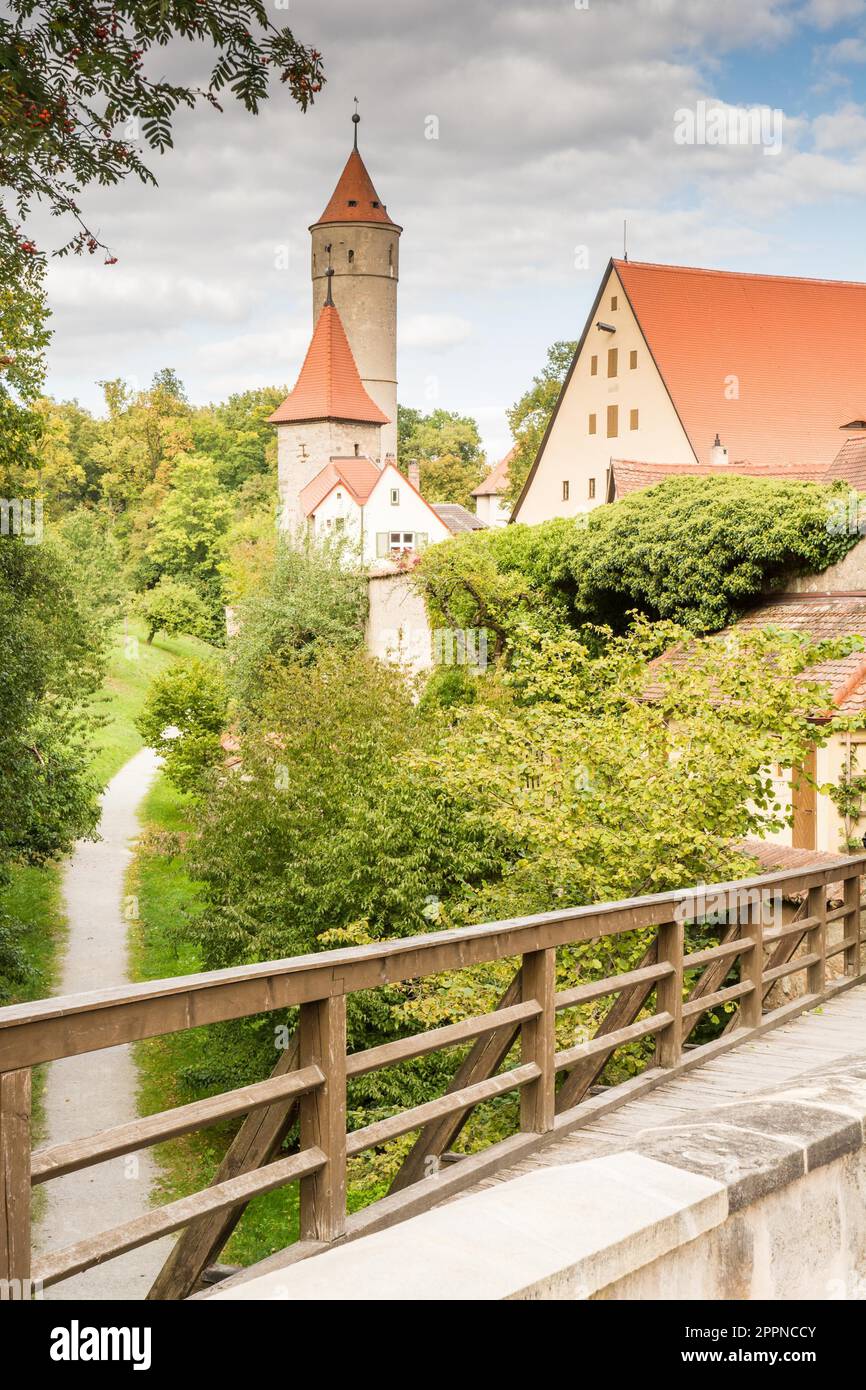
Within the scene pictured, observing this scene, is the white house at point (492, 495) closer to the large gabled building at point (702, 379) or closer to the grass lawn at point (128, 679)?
the grass lawn at point (128, 679)

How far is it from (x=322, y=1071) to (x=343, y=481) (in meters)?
47.5

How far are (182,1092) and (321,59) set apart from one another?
678 inches

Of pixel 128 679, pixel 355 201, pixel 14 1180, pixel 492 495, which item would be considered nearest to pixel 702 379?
pixel 128 679

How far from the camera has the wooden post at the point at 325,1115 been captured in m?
3.36

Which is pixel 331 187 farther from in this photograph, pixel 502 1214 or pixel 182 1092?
pixel 502 1214

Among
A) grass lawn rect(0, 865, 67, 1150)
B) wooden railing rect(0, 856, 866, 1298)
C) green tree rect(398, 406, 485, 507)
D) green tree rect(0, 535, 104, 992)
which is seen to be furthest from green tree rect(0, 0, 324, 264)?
green tree rect(398, 406, 485, 507)

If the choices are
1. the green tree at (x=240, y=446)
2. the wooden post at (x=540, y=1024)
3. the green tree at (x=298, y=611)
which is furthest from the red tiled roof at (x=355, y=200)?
the wooden post at (x=540, y=1024)

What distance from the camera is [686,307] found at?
3694 cm

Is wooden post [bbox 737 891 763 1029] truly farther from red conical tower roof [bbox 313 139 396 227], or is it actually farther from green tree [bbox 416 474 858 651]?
red conical tower roof [bbox 313 139 396 227]

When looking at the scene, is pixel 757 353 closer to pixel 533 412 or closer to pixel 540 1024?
pixel 533 412

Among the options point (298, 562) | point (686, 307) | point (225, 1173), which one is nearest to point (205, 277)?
point (298, 562)

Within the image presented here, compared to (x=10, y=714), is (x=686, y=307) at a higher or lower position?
higher

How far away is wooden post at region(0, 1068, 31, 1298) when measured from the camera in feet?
8.42

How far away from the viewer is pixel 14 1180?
2.58 m
